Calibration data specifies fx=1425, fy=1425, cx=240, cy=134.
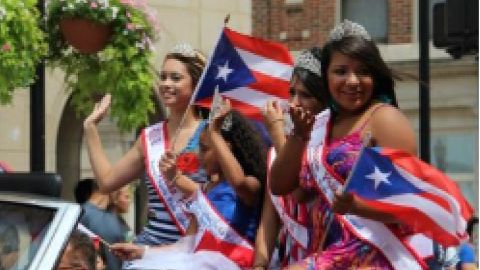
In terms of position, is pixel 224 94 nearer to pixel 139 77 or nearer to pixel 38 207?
pixel 38 207

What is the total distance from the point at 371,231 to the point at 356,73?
603 millimetres

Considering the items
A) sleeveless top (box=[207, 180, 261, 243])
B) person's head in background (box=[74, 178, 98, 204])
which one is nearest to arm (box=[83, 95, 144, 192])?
sleeveless top (box=[207, 180, 261, 243])

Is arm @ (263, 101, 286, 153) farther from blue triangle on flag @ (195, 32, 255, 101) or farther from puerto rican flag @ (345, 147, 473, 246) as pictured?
blue triangle on flag @ (195, 32, 255, 101)

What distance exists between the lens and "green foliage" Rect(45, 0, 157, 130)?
368 inches

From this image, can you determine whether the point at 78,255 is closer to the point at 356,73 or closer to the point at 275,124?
the point at 275,124

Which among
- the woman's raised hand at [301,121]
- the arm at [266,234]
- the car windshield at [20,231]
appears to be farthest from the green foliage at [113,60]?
the car windshield at [20,231]

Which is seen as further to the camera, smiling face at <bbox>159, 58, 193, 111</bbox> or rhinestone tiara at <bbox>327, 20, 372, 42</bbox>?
smiling face at <bbox>159, 58, 193, 111</bbox>

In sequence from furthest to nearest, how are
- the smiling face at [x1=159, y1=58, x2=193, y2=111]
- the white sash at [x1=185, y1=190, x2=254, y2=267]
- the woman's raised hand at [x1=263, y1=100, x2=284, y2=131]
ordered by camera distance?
the smiling face at [x1=159, y1=58, x2=193, y2=111] → the white sash at [x1=185, y1=190, x2=254, y2=267] → the woman's raised hand at [x1=263, y1=100, x2=284, y2=131]

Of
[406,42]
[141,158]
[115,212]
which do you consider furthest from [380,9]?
[141,158]

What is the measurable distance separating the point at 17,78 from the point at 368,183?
4937 mm

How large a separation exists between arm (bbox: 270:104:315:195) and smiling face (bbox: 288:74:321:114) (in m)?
0.45

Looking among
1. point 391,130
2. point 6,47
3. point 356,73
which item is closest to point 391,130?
point 391,130

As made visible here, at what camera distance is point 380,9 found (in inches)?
885

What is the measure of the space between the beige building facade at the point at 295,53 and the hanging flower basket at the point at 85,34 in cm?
882
